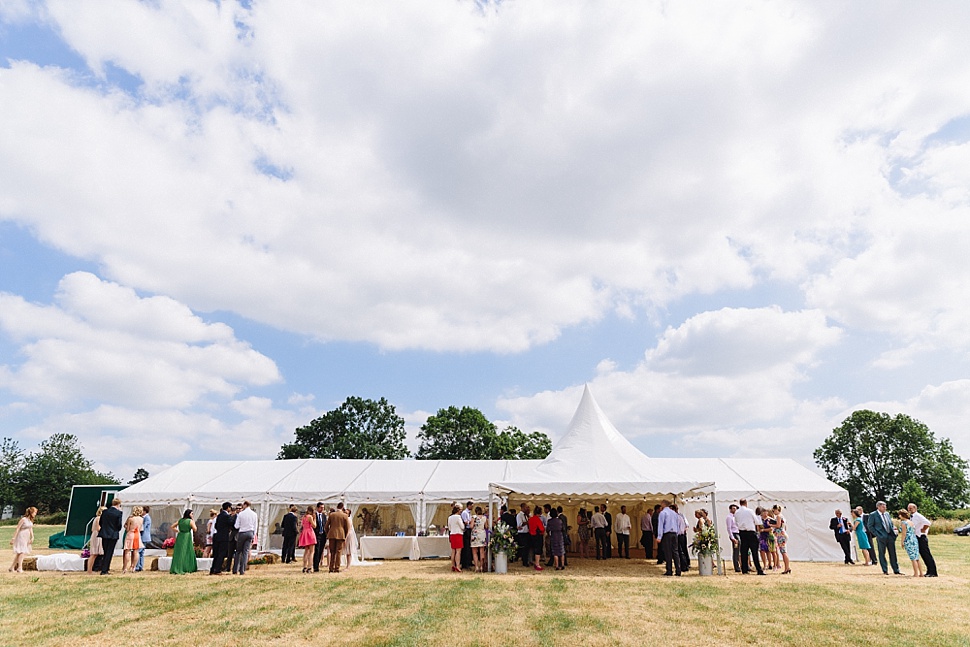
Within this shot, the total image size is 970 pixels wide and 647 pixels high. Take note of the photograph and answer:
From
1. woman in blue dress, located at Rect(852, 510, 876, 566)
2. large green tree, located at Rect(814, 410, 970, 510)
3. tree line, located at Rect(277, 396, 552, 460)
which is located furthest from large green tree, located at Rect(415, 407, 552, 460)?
woman in blue dress, located at Rect(852, 510, 876, 566)

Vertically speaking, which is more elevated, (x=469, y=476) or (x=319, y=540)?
(x=469, y=476)

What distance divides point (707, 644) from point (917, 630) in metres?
2.22

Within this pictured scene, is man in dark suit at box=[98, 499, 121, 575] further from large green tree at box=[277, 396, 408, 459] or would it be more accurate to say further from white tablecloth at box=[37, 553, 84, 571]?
large green tree at box=[277, 396, 408, 459]

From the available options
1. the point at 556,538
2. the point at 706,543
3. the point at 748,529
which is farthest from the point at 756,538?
the point at 556,538

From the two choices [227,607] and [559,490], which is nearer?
[227,607]

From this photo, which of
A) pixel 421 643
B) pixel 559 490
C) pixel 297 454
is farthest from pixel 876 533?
pixel 297 454

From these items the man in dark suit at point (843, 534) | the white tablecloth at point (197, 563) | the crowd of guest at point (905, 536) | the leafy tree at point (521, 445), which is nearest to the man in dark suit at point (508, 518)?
the white tablecloth at point (197, 563)

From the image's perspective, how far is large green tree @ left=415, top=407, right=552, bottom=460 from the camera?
38.6m

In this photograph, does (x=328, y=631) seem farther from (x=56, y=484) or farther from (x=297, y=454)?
(x=56, y=484)

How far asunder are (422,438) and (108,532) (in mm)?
30066

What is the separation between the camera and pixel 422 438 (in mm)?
40000

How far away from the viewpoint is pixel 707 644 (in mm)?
5328

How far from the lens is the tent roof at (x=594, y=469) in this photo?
11.6 m

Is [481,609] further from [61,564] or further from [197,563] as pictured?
[61,564]
